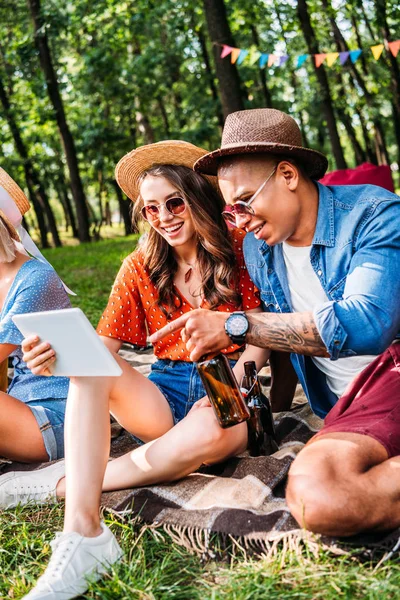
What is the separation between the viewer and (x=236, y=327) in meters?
2.47

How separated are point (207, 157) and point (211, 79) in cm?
1847

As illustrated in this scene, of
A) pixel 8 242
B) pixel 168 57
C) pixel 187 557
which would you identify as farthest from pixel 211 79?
pixel 187 557

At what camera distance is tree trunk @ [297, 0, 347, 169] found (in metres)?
13.9

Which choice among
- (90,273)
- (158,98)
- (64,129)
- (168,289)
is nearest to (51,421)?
(168,289)

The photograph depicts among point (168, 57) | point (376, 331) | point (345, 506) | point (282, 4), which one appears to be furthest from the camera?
point (168, 57)

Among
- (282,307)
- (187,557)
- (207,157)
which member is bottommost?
(187,557)

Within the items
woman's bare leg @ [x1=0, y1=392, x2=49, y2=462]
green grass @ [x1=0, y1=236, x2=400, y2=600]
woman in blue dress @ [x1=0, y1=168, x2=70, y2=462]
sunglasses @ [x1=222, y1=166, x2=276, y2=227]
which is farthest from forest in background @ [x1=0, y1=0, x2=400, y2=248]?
green grass @ [x1=0, y1=236, x2=400, y2=600]

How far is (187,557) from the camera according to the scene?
2.41 metres

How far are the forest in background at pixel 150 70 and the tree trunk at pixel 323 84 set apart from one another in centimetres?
3

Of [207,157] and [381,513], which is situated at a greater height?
[207,157]

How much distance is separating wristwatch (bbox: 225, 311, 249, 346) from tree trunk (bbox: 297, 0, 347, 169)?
496 inches

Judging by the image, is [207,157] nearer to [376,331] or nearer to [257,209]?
[257,209]

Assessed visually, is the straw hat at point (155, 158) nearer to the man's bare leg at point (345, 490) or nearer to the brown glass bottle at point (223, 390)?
the brown glass bottle at point (223, 390)

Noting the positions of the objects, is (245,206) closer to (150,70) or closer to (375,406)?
(375,406)
